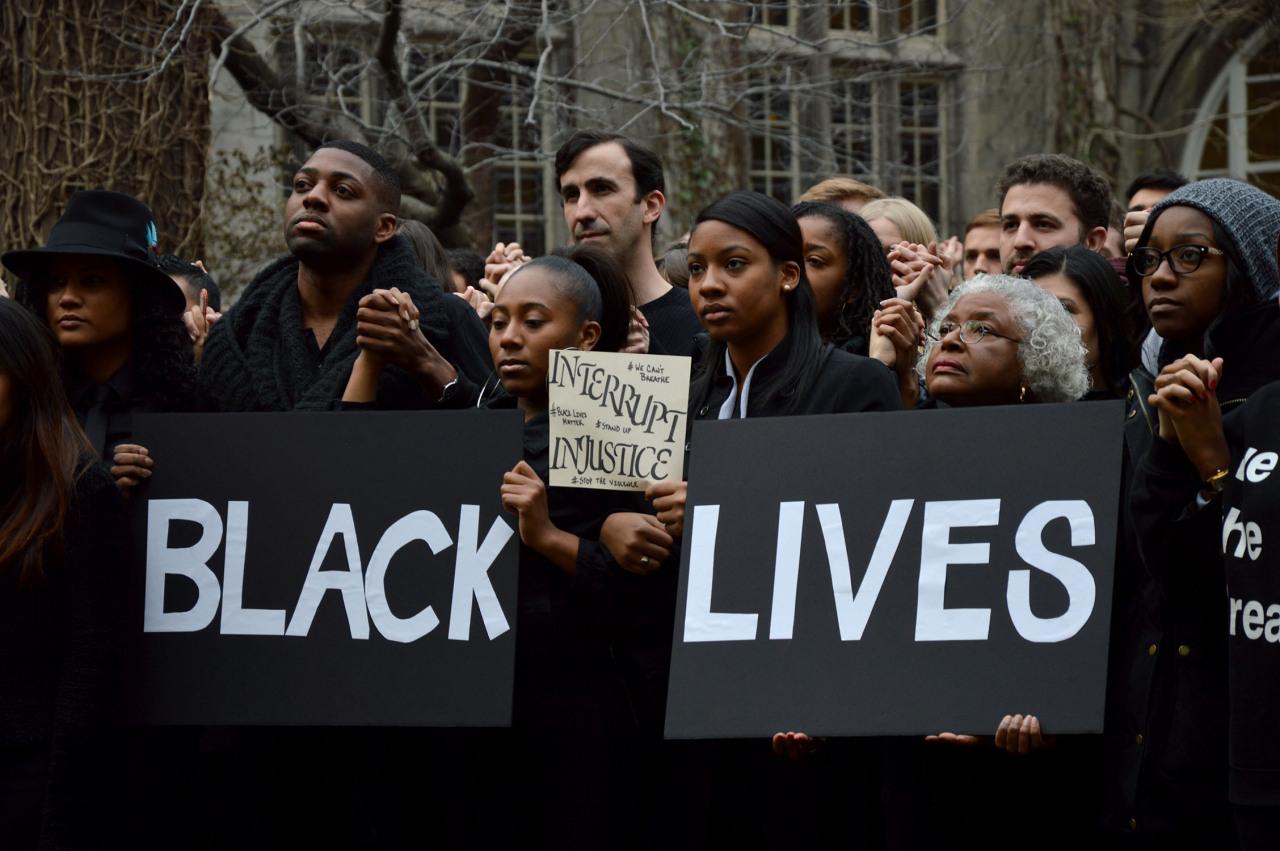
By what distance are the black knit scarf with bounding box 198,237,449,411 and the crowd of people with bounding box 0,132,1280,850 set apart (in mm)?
12

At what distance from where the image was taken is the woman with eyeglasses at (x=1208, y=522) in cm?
279

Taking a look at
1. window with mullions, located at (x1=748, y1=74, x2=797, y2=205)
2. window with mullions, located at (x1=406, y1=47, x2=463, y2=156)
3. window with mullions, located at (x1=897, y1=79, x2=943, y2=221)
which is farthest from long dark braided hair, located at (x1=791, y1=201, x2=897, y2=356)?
window with mullions, located at (x1=897, y1=79, x2=943, y2=221)

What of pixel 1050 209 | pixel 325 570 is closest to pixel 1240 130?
pixel 1050 209

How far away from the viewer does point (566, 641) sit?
Result: 12.2ft

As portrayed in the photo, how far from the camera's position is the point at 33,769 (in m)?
3.44

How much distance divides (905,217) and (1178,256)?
2130 millimetres

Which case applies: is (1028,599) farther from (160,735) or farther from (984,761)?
(160,735)

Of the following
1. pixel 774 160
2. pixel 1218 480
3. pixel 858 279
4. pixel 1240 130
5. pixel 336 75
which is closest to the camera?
pixel 1218 480

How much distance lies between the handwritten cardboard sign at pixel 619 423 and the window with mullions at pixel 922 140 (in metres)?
8.85

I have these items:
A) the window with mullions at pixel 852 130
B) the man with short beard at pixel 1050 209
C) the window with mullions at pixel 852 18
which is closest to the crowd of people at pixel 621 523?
the man with short beard at pixel 1050 209

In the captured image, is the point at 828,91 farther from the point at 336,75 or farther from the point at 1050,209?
the point at 1050,209

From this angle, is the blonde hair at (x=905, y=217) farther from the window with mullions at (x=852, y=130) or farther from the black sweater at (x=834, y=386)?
the window with mullions at (x=852, y=130)

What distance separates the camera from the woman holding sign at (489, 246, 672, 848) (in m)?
3.58

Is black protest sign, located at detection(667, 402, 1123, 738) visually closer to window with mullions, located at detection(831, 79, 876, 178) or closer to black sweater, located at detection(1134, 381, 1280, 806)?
black sweater, located at detection(1134, 381, 1280, 806)
